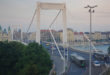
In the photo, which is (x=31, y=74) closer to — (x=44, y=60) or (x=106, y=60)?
(x=44, y=60)

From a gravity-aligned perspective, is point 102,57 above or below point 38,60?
below

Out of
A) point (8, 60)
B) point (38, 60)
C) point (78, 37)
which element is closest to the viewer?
point (38, 60)

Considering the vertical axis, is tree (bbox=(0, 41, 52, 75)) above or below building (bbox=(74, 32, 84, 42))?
below

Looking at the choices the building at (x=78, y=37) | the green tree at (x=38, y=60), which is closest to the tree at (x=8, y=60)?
the green tree at (x=38, y=60)

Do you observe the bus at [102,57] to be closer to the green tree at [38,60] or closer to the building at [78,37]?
the green tree at [38,60]

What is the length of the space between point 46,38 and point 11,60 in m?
11.3

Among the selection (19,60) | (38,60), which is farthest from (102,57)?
(19,60)

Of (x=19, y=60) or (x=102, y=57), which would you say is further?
(x=102, y=57)

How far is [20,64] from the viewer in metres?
4.51

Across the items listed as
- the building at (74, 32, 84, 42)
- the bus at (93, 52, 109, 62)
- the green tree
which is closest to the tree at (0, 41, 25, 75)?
the green tree

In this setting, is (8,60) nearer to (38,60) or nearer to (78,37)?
(38,60)

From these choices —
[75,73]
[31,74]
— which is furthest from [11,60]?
[75,73]

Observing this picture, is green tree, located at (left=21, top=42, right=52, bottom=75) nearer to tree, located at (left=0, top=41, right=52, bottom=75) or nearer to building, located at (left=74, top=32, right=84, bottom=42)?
tree, located at (left=0, top=41, right=52, bottom=75)

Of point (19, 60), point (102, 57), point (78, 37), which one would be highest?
point (78, 37)
